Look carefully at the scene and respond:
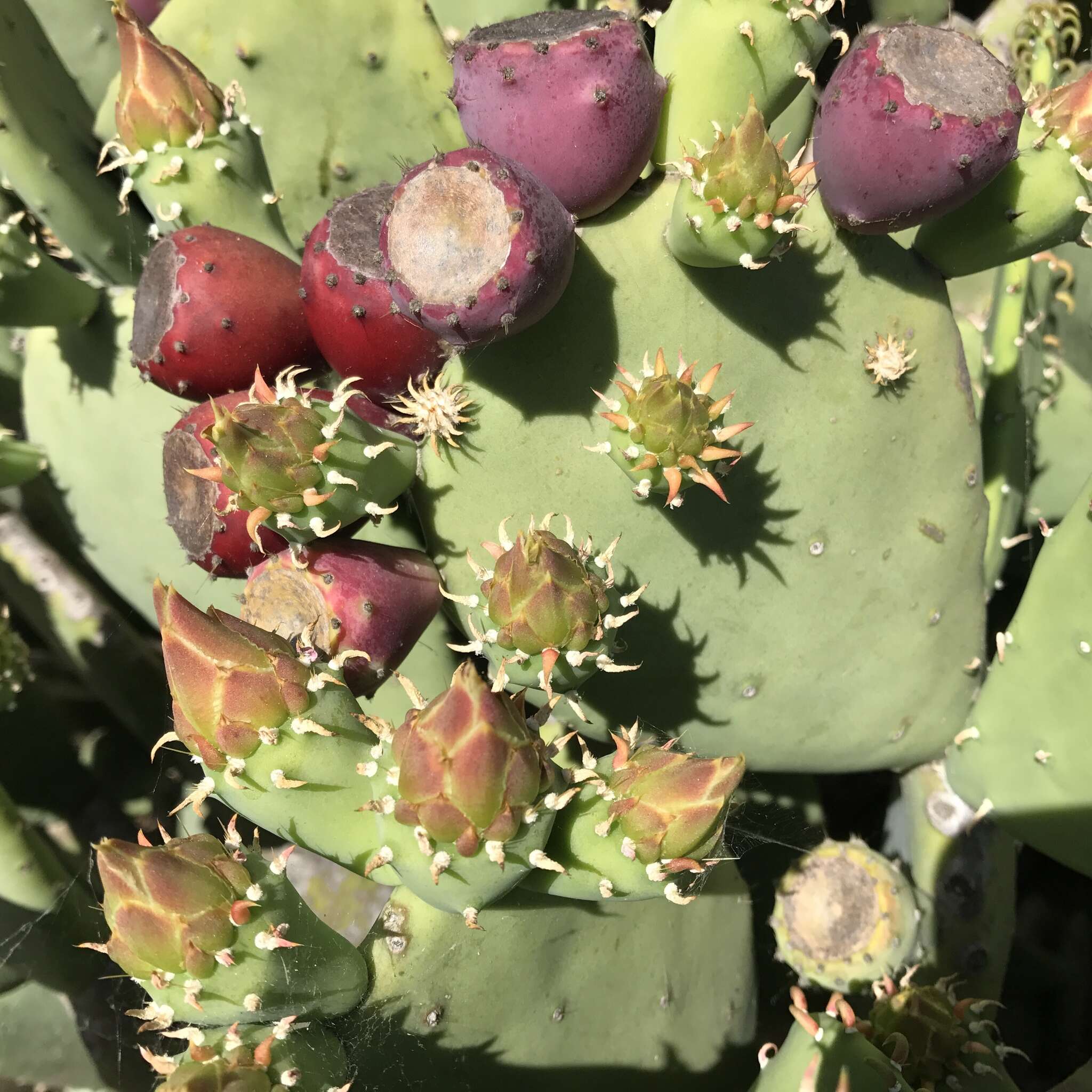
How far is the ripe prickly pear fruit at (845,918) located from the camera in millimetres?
1371

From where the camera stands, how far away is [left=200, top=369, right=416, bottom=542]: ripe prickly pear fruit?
942mm

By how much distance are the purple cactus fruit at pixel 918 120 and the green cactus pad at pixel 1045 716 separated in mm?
492

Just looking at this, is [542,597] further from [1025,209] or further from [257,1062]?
[1025,209]

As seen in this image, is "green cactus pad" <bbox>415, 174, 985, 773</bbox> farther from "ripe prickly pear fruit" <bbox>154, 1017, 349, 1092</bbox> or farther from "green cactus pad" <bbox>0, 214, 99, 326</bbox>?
"green cactus pad" <bbox>0, 214, 99, 326</bbox>

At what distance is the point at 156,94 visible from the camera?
1.21 meters

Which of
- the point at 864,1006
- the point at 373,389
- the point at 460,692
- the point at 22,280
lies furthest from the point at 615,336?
the point at 864,1006

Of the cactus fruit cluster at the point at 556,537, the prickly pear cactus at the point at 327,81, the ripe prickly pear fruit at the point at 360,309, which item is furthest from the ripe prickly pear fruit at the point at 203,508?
the prickly pear cactus at the point at 327,81

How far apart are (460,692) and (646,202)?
650 millimetres

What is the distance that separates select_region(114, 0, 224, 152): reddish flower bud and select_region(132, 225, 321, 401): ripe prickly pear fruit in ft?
0.44

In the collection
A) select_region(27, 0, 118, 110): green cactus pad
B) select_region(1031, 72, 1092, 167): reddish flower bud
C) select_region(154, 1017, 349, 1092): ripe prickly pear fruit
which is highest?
select_region(27, 0, 118, 110): green cactus pad

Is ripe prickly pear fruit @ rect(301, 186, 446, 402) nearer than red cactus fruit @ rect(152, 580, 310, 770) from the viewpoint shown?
No

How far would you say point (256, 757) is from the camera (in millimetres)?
879

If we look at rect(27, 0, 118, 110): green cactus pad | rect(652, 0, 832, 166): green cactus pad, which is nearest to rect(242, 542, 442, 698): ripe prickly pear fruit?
rect(652, 0, 832, 166): green cactus pad

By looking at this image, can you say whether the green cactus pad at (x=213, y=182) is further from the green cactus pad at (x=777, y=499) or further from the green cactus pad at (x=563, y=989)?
the green cactus pad at (x=563, y=989)
